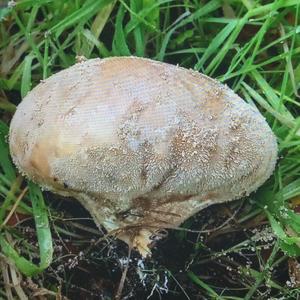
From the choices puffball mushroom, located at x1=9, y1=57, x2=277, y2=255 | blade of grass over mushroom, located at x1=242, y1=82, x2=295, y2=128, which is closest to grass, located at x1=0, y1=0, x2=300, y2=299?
blade of grass over mushroom, located at x1=242, y1=82, x2=295, y2=128

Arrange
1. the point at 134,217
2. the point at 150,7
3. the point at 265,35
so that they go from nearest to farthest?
1. the point at 134,217
2. the point at 150,7
3. the point at 265,35

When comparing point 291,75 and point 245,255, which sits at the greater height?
point 291,75

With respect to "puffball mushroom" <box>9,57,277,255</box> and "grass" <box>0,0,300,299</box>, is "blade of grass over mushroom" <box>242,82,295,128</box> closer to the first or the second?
"grass" <box>0,0,300,299</box>

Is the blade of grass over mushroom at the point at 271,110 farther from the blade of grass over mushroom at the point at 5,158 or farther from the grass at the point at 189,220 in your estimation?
the blade of grass over mushroom at the point at 5,158

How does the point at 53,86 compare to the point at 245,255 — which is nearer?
the point at 53,86

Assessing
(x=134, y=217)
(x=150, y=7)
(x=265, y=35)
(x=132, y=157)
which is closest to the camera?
(x=132, y=157)

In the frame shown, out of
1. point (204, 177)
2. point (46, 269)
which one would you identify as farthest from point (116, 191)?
point (46, 269)

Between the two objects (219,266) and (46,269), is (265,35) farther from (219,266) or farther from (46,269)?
(46,269)
